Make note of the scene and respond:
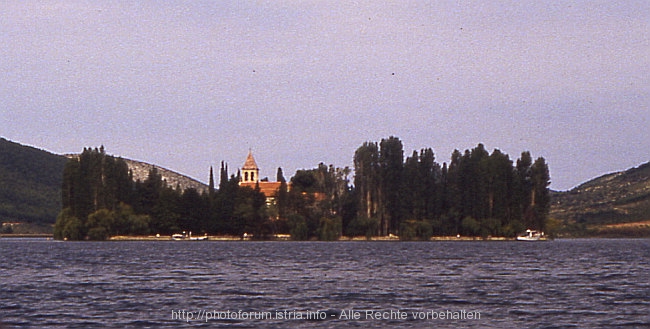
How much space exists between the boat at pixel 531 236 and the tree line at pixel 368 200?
44.9 inches

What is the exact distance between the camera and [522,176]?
148750 mm

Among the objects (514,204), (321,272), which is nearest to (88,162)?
(514,204)

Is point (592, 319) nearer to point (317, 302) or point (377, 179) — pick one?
point (317, 302)

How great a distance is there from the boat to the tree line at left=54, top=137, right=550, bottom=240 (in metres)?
1.14

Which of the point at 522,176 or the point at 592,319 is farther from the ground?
the point at 522,176

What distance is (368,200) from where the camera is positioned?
493 ft

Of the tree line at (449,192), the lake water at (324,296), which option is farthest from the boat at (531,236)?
the lake water at (324,296)

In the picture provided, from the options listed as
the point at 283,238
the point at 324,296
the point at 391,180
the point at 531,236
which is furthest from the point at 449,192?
the point at 324,296

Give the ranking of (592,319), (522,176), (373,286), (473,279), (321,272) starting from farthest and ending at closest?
1. (522,176)
2. (321,272)
3. (473,279)
4. (373,286)
5. (592,319)

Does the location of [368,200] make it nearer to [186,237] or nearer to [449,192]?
[449,192]

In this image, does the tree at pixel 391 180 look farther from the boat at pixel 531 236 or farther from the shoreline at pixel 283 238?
the boat at pixel 531 236

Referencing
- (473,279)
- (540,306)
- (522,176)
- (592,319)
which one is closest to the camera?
(592,319)

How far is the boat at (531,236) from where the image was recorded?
14984cm

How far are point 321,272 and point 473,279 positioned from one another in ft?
35.8
